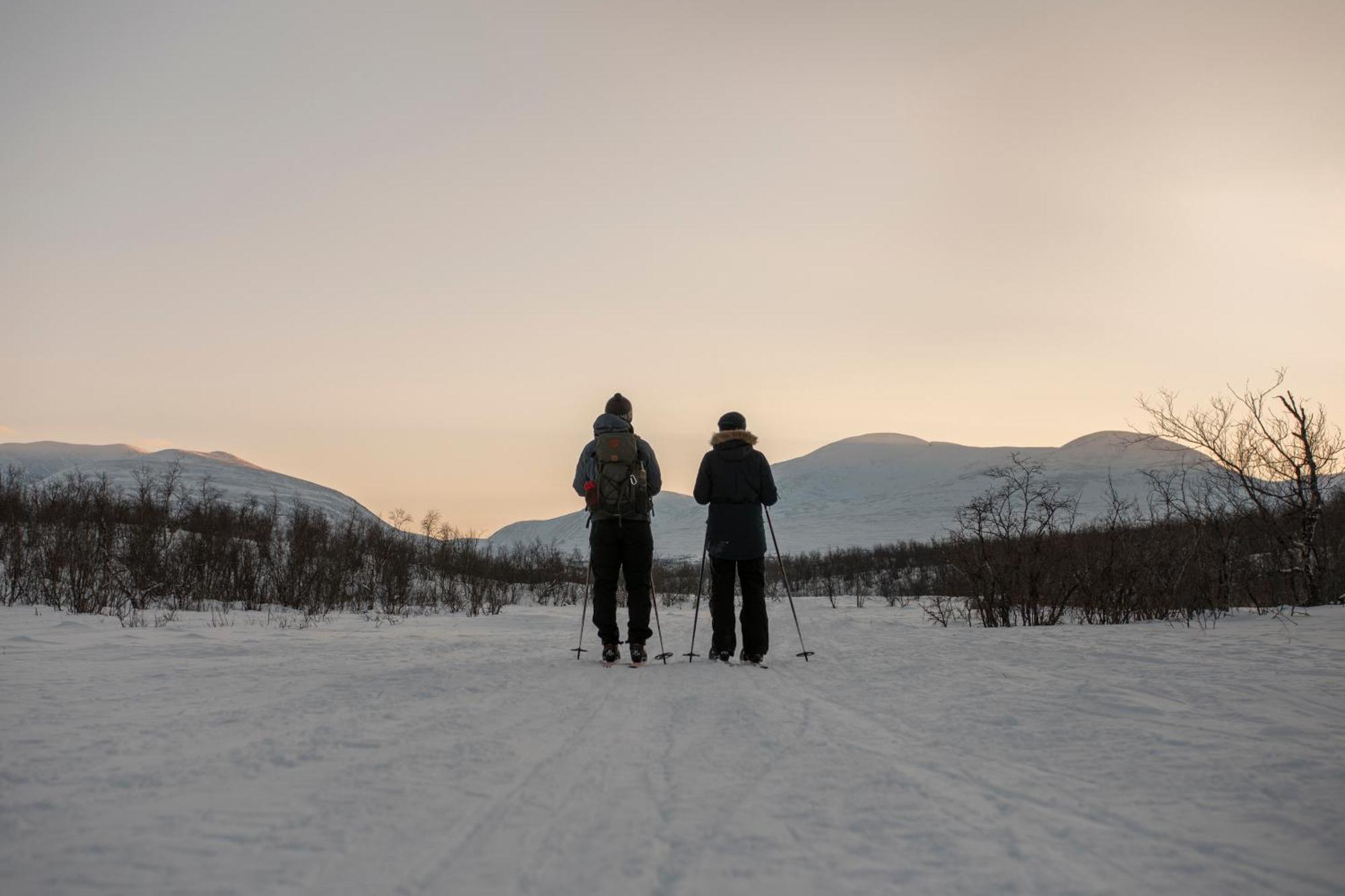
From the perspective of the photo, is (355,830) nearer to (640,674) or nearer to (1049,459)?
(640,674)

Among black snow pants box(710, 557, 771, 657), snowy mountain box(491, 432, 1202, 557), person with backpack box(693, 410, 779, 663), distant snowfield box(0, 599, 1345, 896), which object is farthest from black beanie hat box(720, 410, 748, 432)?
snowy mountain box(491, 432, 1202, 557)

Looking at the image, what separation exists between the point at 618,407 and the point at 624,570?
1.55 m

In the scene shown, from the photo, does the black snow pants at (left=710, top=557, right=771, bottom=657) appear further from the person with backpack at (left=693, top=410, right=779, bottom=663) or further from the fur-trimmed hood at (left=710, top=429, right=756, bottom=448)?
the fur-trimmed hood at (left=710, top=429, right=756, bottom=448)

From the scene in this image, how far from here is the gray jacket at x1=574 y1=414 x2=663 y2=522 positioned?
654 centimetres

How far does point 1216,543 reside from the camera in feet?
30.3

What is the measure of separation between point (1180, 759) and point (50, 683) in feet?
18.0

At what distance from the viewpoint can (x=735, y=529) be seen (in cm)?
651

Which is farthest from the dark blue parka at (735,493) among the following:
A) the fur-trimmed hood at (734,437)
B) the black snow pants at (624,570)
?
the black snow pants at (624,570)

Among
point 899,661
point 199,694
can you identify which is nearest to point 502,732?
point 199,694

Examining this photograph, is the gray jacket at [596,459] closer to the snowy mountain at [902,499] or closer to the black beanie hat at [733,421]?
the black beanie hat at [733,421]

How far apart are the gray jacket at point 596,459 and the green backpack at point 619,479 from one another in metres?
0.05

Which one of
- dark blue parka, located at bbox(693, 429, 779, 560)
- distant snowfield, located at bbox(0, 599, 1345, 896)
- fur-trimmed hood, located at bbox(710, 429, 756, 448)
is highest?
fur-trimmed hood, located at bbox(710, 429, 756, 448)

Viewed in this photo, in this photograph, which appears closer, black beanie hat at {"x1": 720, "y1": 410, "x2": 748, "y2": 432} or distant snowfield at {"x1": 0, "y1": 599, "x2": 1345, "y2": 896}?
distant snowfield at {"x1": 0, "y1": 599, "x2": 1345, "y2": 896}

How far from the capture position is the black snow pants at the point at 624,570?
6371 millimetres
